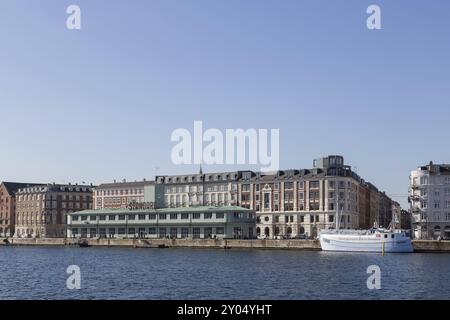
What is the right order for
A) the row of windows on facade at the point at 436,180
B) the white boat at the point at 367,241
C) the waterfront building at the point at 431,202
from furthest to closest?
the row of windows on facade at the point at 436,180
the waterfront building at the point at 431,202
the white boat at the point at 367,241

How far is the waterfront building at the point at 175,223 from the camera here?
172625mm

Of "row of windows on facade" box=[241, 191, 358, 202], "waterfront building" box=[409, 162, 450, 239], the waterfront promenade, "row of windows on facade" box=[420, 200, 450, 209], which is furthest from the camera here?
"row of windows on facade" box=[241, 191, 358, 202]

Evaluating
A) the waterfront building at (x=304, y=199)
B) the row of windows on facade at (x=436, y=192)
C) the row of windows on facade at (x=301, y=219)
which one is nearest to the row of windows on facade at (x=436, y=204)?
the row of windows on facade at (x=436, y=192)

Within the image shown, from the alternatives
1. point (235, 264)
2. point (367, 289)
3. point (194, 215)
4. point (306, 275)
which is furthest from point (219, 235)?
point (367, 289)

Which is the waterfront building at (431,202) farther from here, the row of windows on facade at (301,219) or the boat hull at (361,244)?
the boat hull at (361,244)

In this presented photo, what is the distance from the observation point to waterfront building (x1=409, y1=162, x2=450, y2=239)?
543 ft

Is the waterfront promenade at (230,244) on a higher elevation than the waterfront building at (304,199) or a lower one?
lower

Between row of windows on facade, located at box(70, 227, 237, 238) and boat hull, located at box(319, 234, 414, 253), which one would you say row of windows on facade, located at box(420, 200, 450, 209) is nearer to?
boat hull, located at box(319, 234, 414, 253)

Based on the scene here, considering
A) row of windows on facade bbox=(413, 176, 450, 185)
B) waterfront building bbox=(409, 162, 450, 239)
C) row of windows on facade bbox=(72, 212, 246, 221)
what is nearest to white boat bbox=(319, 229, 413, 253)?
waterfront building bbox=(409, 162, 450, 239)

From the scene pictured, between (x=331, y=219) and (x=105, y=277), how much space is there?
347ft

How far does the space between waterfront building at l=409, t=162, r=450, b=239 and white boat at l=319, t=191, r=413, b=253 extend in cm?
3090

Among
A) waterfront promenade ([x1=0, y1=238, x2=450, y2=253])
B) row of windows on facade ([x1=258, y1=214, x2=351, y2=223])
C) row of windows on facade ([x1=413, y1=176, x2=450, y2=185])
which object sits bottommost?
waterfront promenade ([x1=0, y1=238, x2=450, y2=253])

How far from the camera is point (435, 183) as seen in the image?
549ft
